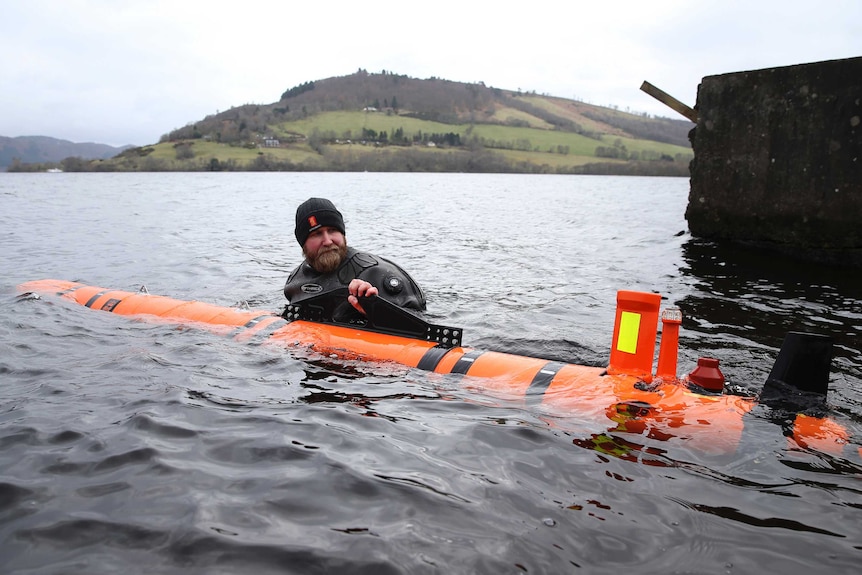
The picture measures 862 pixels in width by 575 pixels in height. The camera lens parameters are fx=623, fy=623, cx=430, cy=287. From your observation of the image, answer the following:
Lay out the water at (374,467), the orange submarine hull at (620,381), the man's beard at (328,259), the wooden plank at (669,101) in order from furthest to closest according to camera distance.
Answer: the wooden plank at (669,101), the man's beard at (328,259), the orange submarine hull at (620,381), the water at (374,467)

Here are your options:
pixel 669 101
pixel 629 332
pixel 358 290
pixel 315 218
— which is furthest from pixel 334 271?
pixel 669 101

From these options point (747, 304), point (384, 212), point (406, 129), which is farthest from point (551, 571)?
point (406, 129)

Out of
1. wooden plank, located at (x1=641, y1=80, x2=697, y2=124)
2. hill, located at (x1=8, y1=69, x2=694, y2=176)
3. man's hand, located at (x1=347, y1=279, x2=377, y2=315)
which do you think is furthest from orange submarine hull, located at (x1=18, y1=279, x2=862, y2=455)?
hill, located at (x1=8, y1=69, x2=694, y2=176)

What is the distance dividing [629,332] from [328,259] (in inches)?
130

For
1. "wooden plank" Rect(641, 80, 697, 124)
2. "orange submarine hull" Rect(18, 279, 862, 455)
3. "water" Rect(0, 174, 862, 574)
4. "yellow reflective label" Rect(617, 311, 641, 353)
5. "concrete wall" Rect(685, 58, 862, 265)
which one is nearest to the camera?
"water" Rect(0, 174, 862, 574)

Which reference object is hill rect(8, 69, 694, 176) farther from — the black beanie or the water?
the water

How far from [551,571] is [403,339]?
3.26 metres

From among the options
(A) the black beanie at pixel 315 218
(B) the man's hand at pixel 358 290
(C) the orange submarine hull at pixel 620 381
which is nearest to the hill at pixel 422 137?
(A) the black beanie at pixel 315 218

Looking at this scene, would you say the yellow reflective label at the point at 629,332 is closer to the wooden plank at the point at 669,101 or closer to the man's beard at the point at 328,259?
the man's beard at the point at 328,259

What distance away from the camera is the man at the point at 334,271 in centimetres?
635

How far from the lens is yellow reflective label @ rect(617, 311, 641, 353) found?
4480 millimetres

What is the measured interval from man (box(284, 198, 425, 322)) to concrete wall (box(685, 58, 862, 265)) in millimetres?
7276

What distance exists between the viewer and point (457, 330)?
556cm

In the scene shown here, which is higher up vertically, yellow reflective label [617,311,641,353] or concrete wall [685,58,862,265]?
concrete wall [685,58,862,265]
